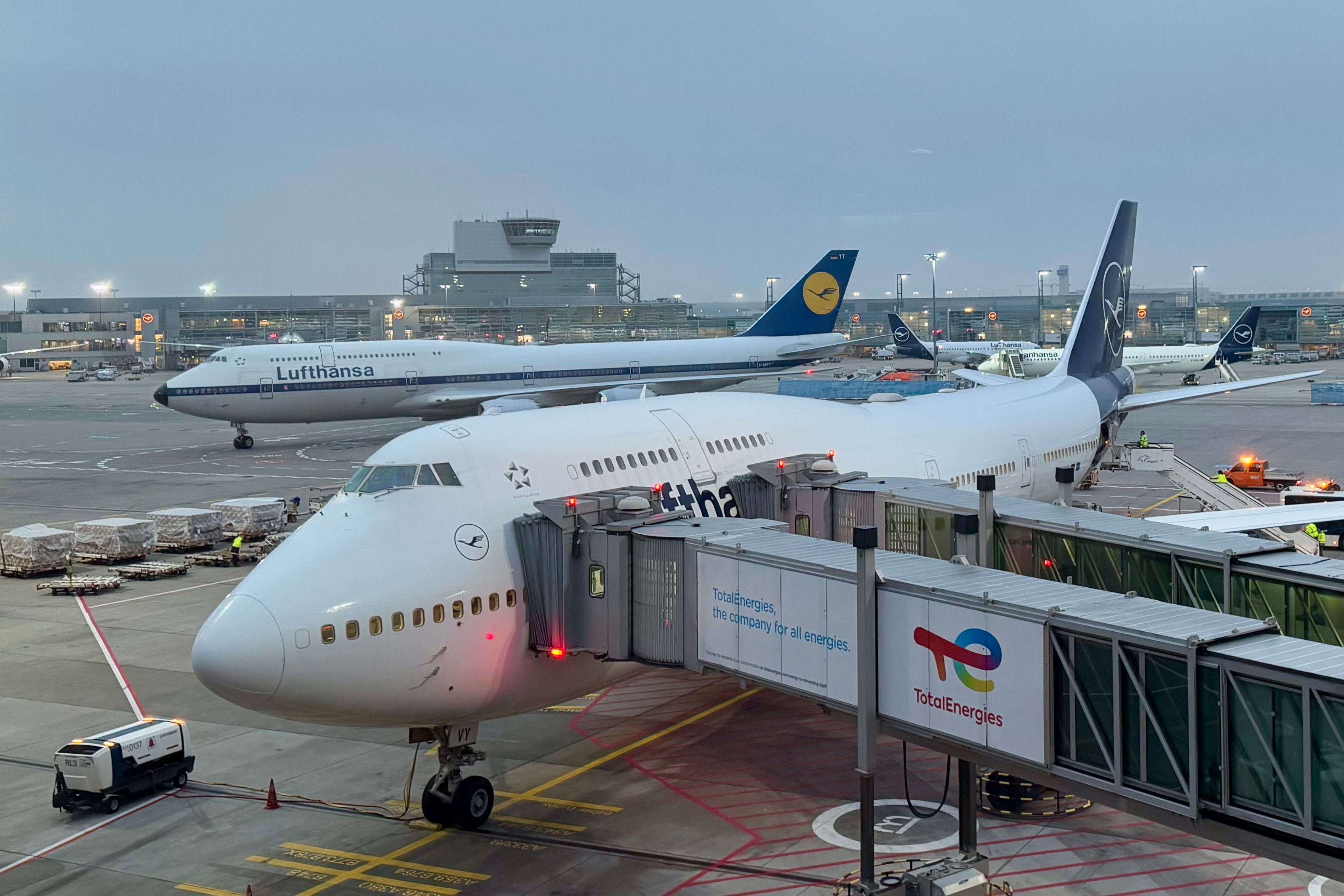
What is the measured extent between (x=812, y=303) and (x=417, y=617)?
6710 centimetres

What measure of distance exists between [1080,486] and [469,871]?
1220 inches

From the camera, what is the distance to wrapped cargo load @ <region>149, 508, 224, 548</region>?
41.1 meters

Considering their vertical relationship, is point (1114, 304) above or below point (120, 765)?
above

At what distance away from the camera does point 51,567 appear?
3853cm

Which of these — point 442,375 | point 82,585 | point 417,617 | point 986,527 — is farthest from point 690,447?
point 442,375

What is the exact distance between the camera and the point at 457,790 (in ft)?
59.7

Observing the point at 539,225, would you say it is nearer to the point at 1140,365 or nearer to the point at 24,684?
the point at 1140,365

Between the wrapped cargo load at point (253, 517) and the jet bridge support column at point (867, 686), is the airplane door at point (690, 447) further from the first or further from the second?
the wrapped cargo load at point (253, 517)

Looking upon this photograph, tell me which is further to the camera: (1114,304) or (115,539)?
(1114,304)

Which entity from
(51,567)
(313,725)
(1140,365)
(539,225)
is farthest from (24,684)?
(539,225)

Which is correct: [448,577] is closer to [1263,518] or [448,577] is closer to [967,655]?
[967,655]

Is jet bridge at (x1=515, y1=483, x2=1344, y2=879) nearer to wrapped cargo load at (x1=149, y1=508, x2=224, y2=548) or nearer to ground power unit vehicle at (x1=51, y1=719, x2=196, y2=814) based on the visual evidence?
ground power unit vehicle at (x1=51, y1=719, x2=196, y2=814)

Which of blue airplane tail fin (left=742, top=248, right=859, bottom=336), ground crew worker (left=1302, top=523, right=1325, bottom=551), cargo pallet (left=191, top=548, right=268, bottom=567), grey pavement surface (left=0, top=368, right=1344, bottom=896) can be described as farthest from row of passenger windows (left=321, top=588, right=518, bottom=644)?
blue airplane tail fin (left=742, top=248, right=859, bottom=336)

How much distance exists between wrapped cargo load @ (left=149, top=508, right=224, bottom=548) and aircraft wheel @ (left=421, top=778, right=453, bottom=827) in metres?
26.1
